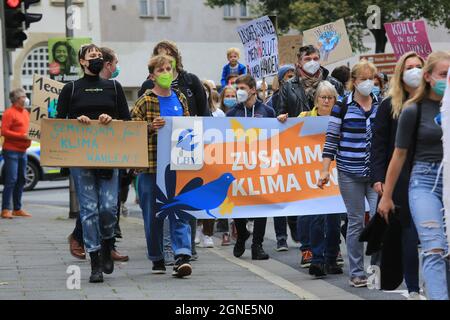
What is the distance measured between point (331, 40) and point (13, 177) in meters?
5.35

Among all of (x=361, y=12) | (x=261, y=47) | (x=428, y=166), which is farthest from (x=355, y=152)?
(x=361, y=12)

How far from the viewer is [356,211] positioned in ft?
31.9

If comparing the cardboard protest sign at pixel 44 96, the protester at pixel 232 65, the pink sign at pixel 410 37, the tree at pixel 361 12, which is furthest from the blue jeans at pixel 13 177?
the tree at pixel 361 12

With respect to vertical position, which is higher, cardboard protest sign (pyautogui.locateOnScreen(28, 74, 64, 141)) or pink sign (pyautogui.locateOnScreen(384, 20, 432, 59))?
pink sign (pyautogui.locateOnScreen(384, 20, 432, 59))

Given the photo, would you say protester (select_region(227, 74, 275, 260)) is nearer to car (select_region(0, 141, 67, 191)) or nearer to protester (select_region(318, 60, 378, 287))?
protester (select_region(318, 60, 378, 287))

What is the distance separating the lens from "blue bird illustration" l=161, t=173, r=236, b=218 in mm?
10398

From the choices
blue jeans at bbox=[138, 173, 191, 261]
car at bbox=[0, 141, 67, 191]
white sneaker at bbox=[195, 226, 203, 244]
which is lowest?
car at bbox=[0, 141, 67, 191]

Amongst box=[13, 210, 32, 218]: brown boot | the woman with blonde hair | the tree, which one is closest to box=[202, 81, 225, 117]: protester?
box=[13, 210, 32, 218]: brown boot

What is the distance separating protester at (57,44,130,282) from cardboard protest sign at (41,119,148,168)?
79 mm

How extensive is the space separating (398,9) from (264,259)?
30141 millimetres

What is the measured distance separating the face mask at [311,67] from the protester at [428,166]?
13.2 ft

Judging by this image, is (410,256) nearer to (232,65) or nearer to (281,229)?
(281,229)

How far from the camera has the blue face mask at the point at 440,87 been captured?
23.8ft

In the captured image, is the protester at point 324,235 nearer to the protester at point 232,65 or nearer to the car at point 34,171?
the protester at point 232,65
